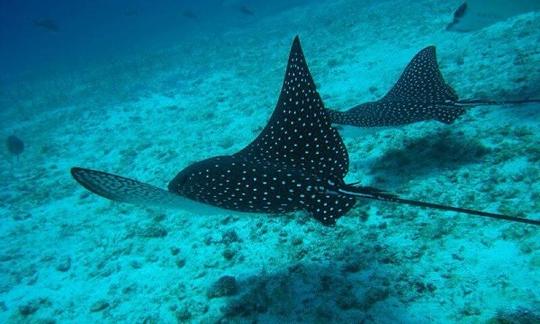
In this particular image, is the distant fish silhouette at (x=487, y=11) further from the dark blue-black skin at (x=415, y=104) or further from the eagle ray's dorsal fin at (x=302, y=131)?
the eagle ray's dorsal fin at (x=302, y=131)

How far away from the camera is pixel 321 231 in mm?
4578

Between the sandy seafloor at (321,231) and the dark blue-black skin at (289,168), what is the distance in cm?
105

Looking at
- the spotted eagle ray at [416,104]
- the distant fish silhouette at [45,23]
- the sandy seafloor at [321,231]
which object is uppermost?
the distant fish silhouette at [45,23]

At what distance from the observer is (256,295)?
3875mm

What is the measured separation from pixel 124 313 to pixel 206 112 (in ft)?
23.6

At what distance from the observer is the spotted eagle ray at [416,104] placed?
Answer: 4.53 m

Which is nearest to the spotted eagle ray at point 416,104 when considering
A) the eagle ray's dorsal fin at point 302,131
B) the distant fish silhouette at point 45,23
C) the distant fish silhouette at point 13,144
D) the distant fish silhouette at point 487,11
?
the eagle ray's dorsal fin at point 302,131

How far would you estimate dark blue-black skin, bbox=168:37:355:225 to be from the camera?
334 centimetres

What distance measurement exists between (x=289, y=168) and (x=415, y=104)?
227 centimetres

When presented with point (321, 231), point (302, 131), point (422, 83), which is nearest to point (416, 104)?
point (422, 83)

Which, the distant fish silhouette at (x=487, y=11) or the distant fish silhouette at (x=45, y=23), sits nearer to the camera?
the distant fish silhouette at (x=487, y=11)

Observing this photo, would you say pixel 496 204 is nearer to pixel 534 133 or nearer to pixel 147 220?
pixel 534 133

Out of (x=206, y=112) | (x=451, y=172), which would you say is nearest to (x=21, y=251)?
(x=206, y=112)

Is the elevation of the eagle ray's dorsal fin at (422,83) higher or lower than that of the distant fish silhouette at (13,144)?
lower
